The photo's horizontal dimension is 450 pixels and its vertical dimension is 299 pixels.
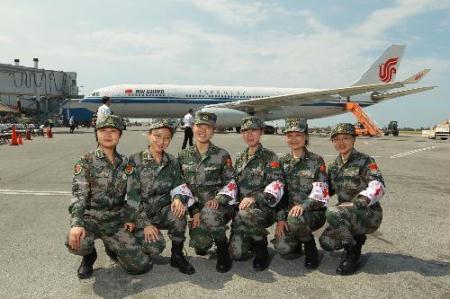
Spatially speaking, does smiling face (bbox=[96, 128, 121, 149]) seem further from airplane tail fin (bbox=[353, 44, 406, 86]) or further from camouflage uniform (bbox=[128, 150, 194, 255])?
airplane tail fin (bbox=[353, 44, 406, 86])

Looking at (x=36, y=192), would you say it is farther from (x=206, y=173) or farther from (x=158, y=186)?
(x=206, y=173)

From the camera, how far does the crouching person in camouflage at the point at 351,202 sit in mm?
3840

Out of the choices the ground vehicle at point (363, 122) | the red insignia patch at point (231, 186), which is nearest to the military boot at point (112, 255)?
the red insignia patch at point (231, 186)

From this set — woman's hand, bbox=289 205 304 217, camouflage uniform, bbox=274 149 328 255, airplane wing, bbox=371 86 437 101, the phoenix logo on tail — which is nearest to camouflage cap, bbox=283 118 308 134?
camouflage uniform, bbox=274 149 328 255

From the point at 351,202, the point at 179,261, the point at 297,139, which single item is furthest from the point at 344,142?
the point at 179,261

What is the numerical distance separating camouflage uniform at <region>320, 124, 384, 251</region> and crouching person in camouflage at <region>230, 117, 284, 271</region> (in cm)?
61

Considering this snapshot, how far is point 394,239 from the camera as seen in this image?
187 inches

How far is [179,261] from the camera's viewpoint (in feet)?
12.5

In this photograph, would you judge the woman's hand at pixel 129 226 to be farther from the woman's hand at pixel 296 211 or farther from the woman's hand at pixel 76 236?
the woman's hand at pixel 296 211

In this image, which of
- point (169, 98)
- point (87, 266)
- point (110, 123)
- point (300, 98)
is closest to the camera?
point (87, 266)

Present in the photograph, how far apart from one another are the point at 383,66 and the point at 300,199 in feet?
122

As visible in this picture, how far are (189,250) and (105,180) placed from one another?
1322mm

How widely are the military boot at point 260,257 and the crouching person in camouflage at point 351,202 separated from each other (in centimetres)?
61

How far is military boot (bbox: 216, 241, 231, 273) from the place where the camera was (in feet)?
12.4
